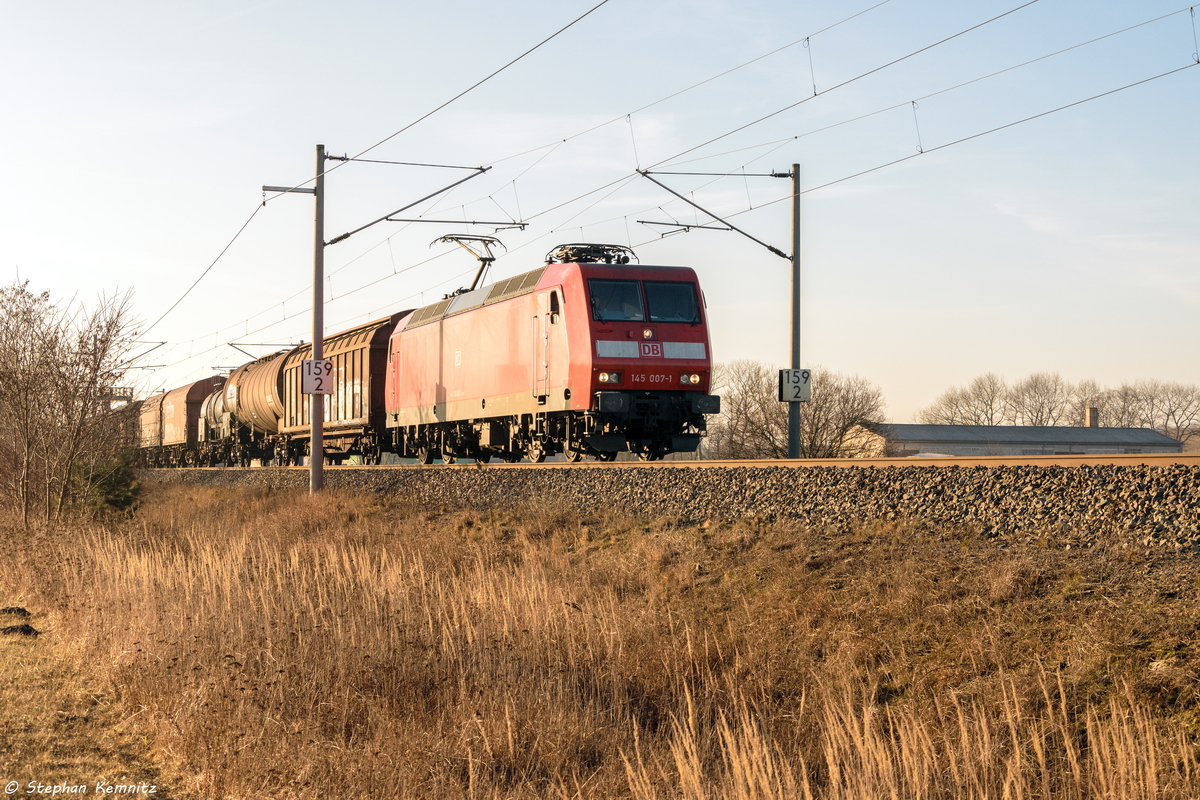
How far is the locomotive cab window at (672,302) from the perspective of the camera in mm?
17531

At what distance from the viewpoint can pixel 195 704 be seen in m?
6.96

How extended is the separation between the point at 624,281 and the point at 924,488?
313 inches

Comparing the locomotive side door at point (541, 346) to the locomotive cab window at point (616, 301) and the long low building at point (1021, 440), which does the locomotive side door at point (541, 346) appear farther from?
the long low building at point (1021, 440)

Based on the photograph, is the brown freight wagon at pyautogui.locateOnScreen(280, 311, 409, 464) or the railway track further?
the brown freight wagon at pyautogui.locateOnScreen(280, 311, 409, 464)

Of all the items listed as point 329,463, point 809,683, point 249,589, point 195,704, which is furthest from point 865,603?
point 329,463

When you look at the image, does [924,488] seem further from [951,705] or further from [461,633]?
[461,633]

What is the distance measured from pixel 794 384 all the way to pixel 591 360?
5486 mm

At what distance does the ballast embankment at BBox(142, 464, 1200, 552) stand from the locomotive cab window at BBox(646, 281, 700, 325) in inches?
133

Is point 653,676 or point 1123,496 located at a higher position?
point 1123,496

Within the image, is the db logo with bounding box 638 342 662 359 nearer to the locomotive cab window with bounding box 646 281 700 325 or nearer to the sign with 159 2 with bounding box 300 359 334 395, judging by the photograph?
the locomotive cab window with bounding box 646 281 700 325

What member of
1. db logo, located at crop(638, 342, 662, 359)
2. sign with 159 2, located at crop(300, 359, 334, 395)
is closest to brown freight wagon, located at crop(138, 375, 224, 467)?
sign with 159 2, located at crop(300, 359, 334, 395)

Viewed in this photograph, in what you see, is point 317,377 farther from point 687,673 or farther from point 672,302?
point 687,673

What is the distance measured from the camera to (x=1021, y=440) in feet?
273

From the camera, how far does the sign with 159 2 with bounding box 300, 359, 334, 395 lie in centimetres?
2002
